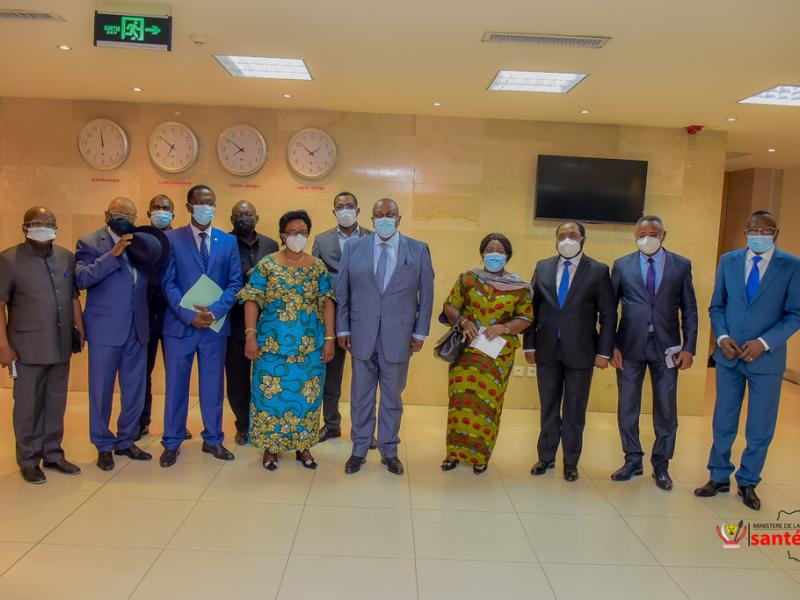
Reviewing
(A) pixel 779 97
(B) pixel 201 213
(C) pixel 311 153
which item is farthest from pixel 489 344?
(A) pixel 779 97

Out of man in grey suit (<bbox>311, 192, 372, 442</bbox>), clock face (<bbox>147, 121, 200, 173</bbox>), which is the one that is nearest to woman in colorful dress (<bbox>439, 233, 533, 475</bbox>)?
man in grey suit (<bbox>311, 192, 372, 442</bbox>)

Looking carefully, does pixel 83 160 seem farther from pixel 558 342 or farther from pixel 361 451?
pixel 558 342

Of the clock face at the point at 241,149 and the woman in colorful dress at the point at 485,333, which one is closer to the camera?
the woman in colorful dress at the point at 485,333

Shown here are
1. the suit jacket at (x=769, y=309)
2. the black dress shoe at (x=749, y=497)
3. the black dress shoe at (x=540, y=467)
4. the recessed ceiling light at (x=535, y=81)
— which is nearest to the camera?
the suit jacket at (x=769, y=309)

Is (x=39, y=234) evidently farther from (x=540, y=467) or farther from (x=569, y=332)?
(x=540, y=467)

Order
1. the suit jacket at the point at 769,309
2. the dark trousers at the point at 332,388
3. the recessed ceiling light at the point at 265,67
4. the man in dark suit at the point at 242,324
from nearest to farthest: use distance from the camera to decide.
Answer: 1. the suit jacket at the point at 769,309
2. the man in dark suit at the point at 242,324
3. the recessed ceiling light at the point at 265,67
4. the dark trousers at the point at 332,388

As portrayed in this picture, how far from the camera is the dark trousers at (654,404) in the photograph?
412 cm

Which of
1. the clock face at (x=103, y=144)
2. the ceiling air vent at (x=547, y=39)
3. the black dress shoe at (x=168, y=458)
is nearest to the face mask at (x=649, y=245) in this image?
the ceiling air vent at (x=547, y=39)

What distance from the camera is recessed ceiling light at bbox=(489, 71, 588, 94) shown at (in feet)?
15.7

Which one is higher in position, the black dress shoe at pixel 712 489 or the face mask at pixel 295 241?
the face mask at pixel 295 241

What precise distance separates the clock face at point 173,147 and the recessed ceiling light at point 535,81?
3029 millimetres

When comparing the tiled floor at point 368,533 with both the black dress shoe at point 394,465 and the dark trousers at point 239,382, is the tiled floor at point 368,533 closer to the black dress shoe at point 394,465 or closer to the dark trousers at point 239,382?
the black dress shoe at point 394,465

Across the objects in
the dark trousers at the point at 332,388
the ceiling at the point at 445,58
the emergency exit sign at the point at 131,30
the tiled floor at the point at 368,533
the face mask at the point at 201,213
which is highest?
the ceiling at the point at 445,58

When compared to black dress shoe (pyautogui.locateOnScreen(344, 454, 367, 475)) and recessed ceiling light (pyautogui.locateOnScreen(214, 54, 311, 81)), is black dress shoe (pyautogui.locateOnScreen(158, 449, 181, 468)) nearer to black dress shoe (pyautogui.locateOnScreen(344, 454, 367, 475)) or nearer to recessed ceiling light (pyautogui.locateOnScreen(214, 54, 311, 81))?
black dress shoe (pyautogui.locateOnScreen(344, 454, 367, 475))
